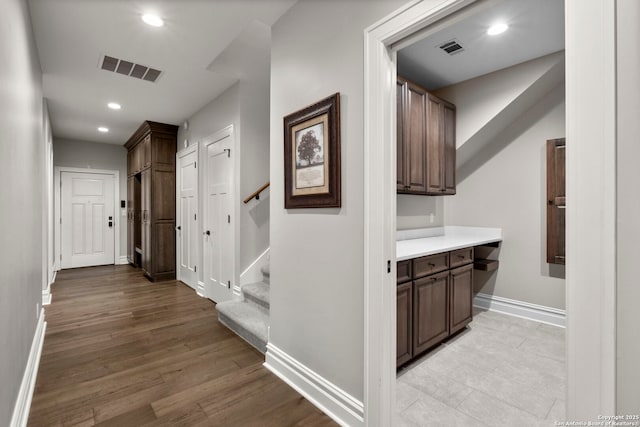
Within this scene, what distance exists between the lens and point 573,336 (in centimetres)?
92

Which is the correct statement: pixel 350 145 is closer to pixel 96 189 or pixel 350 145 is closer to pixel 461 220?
pixel 461 220

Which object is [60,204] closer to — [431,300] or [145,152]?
[145,152]

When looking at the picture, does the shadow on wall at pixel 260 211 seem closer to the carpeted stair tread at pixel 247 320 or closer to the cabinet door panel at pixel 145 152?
the carpeted stair tread at pixel 247 320

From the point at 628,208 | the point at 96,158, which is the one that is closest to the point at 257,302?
the point at 628,208

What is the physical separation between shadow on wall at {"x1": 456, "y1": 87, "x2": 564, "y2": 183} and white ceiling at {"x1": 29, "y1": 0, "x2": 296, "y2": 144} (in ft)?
8.40

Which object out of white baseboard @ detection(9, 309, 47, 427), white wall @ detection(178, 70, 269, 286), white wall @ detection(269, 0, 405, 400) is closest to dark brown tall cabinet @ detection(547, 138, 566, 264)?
white wall @ detection(269, 0, 405, 400)

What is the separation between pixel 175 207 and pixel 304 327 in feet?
12.6

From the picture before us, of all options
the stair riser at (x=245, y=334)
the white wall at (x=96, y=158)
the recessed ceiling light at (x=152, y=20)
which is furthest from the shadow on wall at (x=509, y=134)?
the white wall at (x=96, y=158)

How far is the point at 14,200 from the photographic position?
1.60 meters

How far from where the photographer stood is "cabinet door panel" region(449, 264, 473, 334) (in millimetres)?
2592

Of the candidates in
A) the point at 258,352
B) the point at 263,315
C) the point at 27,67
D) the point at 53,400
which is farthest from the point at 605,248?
the point at 27,67

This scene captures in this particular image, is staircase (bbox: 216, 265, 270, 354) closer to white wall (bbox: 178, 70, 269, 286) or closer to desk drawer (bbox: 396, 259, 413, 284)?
white wall (bbox: 178, 70, 269, 286)

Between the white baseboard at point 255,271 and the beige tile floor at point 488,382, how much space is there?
6.17 ft

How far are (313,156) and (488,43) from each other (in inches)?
77.1
